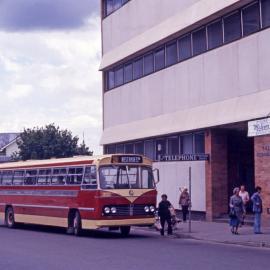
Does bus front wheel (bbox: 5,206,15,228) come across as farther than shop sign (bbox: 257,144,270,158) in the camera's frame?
Yes

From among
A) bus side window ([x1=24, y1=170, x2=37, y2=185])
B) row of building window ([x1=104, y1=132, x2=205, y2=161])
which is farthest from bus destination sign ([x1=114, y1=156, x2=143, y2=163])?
row of building window ([x1=104, y1=132, x2=205, y2=161])

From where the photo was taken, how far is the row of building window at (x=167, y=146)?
109 feet

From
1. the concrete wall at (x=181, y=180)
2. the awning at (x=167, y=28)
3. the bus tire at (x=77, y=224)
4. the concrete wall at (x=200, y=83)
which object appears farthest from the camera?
the concrete wall at (x=181, y=180)

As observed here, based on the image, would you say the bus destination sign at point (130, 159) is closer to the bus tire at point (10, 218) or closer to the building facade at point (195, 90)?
the building facade at point (195, 90)

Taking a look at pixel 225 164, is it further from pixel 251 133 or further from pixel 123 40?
pixel 123 40

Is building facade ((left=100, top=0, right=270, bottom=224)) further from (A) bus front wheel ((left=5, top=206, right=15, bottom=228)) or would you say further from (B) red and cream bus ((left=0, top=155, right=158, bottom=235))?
(A) bus front wheel ((left=5, top=206, right=15, bottom=228))

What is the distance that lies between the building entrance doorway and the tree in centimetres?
3799

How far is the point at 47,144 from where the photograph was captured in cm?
7112

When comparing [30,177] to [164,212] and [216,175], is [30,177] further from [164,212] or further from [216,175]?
[216,175]

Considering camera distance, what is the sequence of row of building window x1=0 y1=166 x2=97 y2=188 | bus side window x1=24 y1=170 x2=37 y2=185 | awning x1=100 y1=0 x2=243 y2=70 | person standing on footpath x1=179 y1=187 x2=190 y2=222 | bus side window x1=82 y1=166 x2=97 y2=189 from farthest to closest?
person standing on footpath x1=179 y1=187 x2=190 y2=222
awning x1=100 y1=0 x2=243 y2=70
bus side window x1=24 y1=170 x2=37 y2=185
row of building window x1=0 y1=166 x2=97 y2=188
bus side window x1=82 y1=166 x2=97 y2=189

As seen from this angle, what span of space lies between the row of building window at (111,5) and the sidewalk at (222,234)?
612 inches

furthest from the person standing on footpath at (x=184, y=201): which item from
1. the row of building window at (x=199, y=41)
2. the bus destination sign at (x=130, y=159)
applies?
the bus destination sign at (x=130, y=159)

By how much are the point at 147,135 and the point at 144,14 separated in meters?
6.36

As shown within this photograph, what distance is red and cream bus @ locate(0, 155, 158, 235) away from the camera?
2439 centimetres
